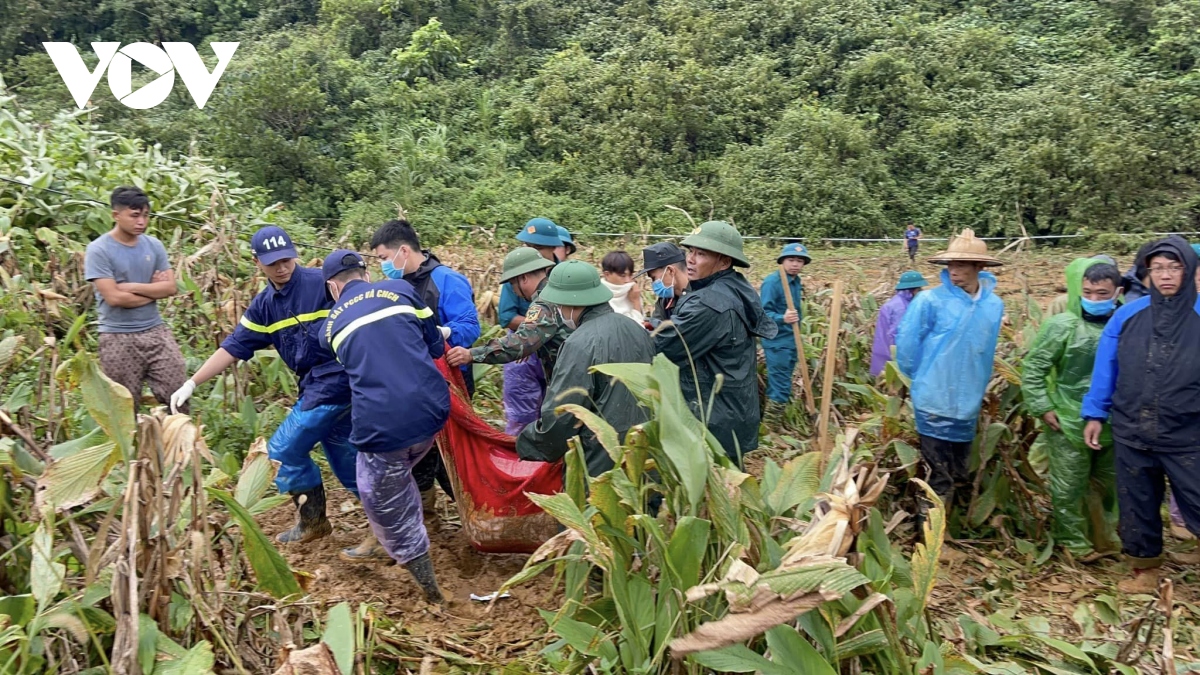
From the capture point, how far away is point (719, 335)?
11.3 ft

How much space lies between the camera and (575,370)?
3062mm

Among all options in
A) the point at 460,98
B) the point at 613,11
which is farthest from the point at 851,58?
the point at 460,98

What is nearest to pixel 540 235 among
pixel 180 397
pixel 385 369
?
pixel 385 369

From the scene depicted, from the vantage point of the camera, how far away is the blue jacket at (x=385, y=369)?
3139 millimetres

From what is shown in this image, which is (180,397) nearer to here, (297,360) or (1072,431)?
(297,360)

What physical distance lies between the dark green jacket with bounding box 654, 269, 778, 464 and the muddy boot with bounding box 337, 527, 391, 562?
4.84 feet

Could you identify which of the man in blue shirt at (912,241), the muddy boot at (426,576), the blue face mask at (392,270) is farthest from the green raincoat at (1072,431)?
the man in blue shirt at (912,241)

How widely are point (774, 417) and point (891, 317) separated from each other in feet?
3.60

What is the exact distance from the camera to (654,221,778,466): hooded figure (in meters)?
3.45

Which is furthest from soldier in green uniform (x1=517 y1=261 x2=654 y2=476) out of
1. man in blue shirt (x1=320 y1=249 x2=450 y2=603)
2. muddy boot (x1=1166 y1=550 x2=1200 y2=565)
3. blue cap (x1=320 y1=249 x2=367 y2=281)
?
muddy boot (x1=1166 y1=550 x2=1200 y2=565)

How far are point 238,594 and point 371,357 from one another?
105 centimetres

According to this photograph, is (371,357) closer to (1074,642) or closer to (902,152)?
(1074,642)

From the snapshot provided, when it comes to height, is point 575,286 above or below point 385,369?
above

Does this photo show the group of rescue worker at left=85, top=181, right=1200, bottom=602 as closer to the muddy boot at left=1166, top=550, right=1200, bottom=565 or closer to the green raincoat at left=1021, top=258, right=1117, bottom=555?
the green raincoat at left=1021, top=258, right=1117, bottom=555
